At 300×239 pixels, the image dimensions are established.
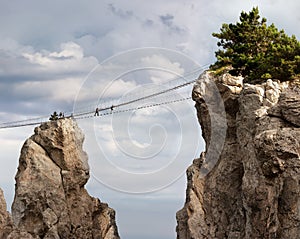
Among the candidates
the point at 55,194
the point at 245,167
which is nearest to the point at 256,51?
the point at 245,167

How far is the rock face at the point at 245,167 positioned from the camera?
36.4 metres

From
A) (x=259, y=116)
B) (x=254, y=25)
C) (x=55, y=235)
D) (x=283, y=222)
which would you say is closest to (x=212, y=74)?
(x=254, y=25)

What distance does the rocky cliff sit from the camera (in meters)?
68.8

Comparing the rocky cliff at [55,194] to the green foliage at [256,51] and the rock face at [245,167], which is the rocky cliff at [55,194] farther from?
the green foliage at [256,51]

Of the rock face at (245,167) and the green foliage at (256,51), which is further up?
the green foliage at (256,51)

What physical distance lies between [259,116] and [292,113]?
3.83 m

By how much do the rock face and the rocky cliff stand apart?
19.2m

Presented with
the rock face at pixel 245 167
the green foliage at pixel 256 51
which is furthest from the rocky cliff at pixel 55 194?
the green foliage at pixel 256 51

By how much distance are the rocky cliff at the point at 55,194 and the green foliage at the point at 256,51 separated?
83.6 feet

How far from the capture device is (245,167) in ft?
138

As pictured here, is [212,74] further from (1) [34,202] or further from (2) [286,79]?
(1) [34,202]

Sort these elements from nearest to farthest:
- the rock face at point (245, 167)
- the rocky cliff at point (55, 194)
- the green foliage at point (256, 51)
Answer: the rock face at point (245, 167)
the green foliage at point (256, 51)
the rocky cliff at point (55, 194)

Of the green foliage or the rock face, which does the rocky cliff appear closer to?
the rock face

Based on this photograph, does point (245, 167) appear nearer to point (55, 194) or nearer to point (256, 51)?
point (256, 51)
